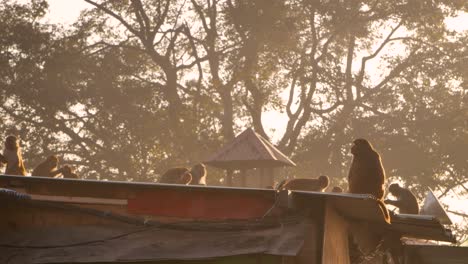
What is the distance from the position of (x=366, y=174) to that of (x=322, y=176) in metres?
3.49

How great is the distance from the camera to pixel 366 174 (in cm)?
1214

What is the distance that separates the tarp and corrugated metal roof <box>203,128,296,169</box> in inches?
457

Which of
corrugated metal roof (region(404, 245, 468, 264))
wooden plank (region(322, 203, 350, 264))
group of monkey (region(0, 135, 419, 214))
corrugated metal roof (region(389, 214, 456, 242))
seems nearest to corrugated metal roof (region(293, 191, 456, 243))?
corrugated metal roof (region(389, 214, 456, 242))

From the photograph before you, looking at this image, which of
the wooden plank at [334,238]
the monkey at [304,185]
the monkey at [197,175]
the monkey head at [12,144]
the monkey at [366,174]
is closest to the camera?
the wooden plank at [334,238]

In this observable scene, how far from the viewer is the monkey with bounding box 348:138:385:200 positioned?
472 inches

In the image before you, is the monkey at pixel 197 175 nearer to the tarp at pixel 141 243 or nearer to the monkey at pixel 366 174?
the monkey at pixel 366 174

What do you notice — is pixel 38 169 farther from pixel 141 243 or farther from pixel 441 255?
pixel 141 243

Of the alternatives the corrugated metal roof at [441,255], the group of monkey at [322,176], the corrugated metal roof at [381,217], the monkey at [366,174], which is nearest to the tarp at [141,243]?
the corrugated metal roof at [381,217]

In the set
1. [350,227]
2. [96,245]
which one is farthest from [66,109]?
[96,245]

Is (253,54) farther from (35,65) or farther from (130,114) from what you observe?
(35,65)

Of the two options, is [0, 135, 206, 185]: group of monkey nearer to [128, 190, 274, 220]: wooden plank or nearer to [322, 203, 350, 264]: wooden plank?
[322, 203, 350, 264]: wooden plank

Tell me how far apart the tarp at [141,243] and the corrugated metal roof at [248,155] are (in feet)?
38.1

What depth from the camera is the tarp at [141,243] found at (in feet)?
26.2

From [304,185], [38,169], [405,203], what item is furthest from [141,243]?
[405,203]
